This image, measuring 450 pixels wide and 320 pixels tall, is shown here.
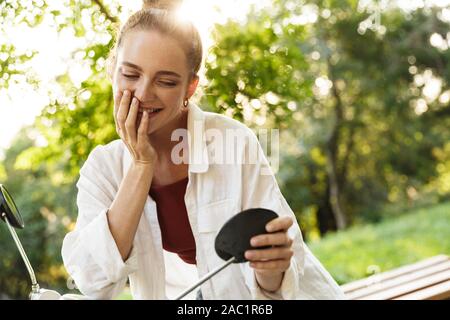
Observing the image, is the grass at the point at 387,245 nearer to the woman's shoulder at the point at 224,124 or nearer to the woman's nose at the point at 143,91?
the woman's shoulder at the point at 224,124

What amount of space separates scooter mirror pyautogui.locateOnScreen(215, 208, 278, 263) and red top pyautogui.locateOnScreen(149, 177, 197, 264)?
29 cm

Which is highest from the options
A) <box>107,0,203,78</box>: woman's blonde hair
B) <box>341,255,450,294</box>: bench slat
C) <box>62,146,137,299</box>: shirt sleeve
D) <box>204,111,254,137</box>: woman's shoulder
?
<box>107,0,203,78</box>: woman's blonde hair

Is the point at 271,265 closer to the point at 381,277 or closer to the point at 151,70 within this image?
the point at 151,70

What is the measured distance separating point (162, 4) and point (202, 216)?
1.29 feet

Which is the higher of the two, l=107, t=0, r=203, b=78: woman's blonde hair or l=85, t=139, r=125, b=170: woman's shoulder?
l=107, t=0, r=203, b=78: woman's blonde hair

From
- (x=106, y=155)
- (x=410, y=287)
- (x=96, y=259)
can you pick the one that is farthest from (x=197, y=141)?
(x=410, y=287)

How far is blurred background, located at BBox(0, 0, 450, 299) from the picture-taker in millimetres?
1566

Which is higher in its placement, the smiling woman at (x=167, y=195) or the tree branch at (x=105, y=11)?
the tree branch at (x=105, y=11)

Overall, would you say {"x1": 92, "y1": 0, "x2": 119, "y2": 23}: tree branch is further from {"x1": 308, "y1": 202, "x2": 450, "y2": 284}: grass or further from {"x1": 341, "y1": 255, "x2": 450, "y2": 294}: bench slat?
{"x1": 308, "y1": 202, "x2": 450, "y2": 284}: grass

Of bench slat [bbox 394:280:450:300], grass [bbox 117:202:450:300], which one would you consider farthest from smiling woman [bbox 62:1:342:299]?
grass [bbox 117:202:450:300]

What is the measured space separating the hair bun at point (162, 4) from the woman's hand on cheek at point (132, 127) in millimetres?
232

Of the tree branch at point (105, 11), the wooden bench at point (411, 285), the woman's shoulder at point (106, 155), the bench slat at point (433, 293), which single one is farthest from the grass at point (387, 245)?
the woman's shoulder at point (106, 155)

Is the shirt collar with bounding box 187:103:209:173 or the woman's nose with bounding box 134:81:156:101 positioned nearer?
the woman's nose with bounding box 134:81:156:101

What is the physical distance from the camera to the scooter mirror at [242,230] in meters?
0.73
